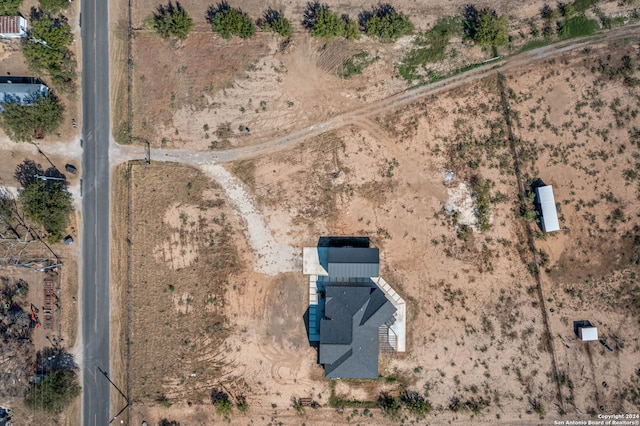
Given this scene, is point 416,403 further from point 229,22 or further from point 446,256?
point 229,22

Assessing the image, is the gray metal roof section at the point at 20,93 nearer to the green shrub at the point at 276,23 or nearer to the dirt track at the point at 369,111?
the dirt track at the point at 369,111

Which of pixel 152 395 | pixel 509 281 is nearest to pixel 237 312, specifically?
pixel 152 395

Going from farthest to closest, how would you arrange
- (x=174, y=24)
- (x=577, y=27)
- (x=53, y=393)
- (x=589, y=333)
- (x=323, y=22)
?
(x=577, y=27) → (x=174, y=24) → (x=323, y=22) → (x=589, y=333) → (x=53, y=393)

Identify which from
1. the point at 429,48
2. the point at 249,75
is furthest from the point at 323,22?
the point at 429,48

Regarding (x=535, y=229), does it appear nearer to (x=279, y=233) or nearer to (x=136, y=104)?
(x=279, y=233)

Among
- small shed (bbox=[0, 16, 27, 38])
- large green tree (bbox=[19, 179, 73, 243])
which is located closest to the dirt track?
large green tree (bbox=[19, 179, 73, 243])

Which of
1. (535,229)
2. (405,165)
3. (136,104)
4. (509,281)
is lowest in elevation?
(509,281)
